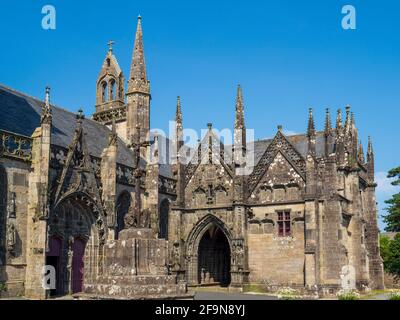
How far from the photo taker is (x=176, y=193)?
3700cm

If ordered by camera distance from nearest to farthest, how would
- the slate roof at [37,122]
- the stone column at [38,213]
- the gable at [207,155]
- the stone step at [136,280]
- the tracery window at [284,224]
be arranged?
1. the stone step at [136,280]
2. the stone column at [38,213]
3. the slate roof at [37,122]
4. the tracery window at [284,224]
5. the gable at [207,155]

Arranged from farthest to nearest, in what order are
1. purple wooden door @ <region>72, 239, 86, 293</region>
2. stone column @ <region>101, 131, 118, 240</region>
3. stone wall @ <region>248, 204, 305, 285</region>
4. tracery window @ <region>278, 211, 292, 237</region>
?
tracery window @ <region>278, 211, 292, 237</region>
stone wall @ <region>248, 204, 305, 285</region>
stone column @ <region>101, 131, 118, 240</region>
purple wooden door @ <region>72, 239, 86, 293</region>

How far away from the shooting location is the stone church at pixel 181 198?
25.0 m

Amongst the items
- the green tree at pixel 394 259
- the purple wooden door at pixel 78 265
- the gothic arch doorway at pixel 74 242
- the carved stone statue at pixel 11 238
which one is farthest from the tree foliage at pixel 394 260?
the carved stone statue at pixel 11 238

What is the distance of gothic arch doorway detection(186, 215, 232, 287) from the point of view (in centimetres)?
3588

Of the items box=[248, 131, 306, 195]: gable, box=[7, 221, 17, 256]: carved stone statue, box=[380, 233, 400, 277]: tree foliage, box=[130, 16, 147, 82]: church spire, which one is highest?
box=[130, 16, 147, 82]: church spire

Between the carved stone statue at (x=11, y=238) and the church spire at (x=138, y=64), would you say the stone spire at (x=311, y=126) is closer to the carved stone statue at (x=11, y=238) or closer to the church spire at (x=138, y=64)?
the church spire at (x=138, y=64)

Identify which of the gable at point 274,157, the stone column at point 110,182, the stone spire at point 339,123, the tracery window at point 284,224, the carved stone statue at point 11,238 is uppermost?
the stone spire at point 339,123

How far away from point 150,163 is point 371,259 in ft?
59.1

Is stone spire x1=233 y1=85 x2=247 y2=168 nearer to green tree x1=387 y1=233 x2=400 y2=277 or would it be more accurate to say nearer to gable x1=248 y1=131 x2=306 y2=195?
gable x1=248 y1=131 x2=306 y2=195

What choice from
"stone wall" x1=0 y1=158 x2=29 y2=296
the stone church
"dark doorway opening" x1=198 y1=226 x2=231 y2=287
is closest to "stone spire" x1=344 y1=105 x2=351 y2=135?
the stone church

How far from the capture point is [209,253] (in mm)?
38281

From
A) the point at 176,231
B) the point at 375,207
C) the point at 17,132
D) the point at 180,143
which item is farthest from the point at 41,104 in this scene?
the point at 375,207

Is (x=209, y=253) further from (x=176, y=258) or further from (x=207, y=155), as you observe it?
(x=207, y=155)
